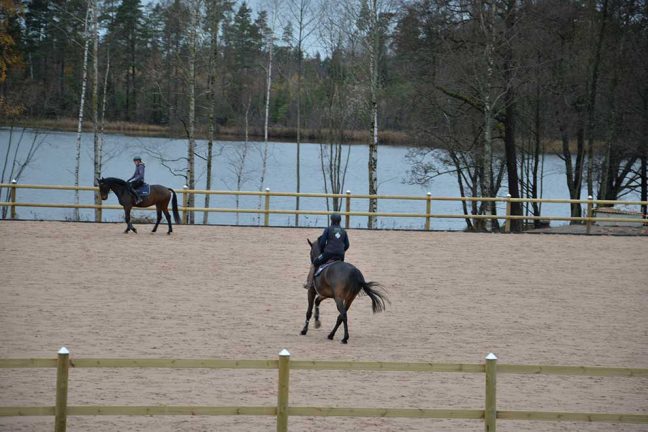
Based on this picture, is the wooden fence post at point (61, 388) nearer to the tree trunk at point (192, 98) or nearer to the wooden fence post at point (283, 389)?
the wooden fence post at point (283, 389)

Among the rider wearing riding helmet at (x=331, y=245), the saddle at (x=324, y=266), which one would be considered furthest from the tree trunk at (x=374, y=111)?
the saddle at (x=324, y=266)

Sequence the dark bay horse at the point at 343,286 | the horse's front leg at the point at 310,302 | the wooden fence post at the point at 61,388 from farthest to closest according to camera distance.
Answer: the horse's front leg at the point at 310,302, the dark bay horse at the point at 343,286, the wooden fence post at the point at 61,388

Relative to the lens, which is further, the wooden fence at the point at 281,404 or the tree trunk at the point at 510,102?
the tree trunk at the point at 510,102

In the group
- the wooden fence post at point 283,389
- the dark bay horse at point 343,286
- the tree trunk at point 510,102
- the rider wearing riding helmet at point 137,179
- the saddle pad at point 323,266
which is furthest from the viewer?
the tree trunk at point 510,102

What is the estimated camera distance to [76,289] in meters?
17.3

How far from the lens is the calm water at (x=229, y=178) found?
151 feet

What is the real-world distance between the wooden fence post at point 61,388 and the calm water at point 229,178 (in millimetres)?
29372

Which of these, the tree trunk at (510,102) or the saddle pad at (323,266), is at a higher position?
the tree trunk at (510,102)

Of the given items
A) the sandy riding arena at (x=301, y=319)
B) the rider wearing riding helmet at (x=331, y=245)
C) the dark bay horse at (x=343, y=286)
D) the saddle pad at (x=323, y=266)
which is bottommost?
the sandy riding arena at (x=301, y=319)

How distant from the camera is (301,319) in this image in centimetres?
1566

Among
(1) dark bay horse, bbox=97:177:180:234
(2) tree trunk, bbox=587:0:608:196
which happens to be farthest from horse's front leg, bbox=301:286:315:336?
(2) tree trunk, bbox=587:0:608:196

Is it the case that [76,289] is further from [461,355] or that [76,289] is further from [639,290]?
[639,290]

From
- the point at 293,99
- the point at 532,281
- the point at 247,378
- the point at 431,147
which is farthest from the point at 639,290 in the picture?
the point at 293,99

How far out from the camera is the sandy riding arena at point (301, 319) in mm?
10570
